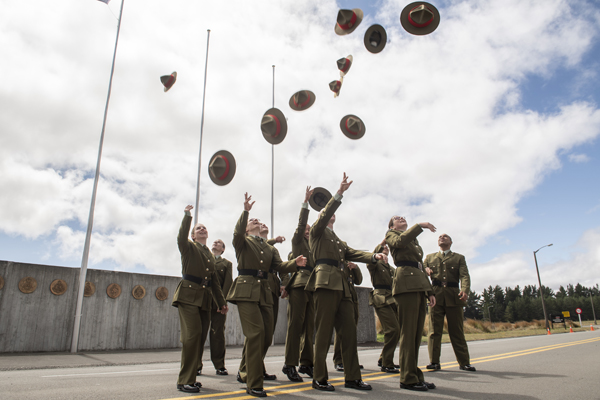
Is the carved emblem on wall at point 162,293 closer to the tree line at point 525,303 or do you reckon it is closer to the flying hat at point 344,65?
the flying hat at point 344,65

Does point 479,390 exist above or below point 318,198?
below

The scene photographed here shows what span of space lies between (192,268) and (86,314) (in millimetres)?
8934

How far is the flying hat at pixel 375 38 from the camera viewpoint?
9.44 meters

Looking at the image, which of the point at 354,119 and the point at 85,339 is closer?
the point at 354,119

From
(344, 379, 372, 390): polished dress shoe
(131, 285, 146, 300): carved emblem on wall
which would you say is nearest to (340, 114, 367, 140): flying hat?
(344, 379, 372, 390): polished dress shoe

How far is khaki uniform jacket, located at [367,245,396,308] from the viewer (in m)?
6.83

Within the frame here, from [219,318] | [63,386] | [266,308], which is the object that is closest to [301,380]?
[266,308]

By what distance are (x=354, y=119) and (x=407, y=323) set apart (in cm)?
660

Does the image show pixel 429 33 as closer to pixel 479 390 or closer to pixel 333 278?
pixel 333 278

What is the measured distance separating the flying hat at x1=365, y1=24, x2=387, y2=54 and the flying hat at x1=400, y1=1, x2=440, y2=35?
162 centimetres

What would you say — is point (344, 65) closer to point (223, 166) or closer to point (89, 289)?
point (223, 166)

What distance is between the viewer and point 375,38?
962cm

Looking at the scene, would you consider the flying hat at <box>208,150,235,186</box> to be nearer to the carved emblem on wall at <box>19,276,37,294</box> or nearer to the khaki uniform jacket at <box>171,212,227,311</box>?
the khaki uniform jacket at <box>171,212,227,311</box>

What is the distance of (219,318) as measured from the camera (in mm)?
6793
